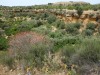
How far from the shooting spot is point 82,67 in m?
10.5

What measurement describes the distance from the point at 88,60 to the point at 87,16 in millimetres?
36464

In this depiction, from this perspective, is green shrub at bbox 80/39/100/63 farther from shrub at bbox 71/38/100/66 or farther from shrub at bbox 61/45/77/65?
shrub at bbox 61/45/77/65

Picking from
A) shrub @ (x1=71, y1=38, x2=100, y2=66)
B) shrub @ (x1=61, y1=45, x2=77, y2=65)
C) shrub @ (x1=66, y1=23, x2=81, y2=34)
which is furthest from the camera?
shrub @ (x1=66, y1=23, x2=81, y2=34)

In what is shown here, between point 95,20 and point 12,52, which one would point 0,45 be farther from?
point 95,20

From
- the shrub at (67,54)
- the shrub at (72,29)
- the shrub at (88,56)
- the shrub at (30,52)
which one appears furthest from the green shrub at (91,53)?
the shrub at (72,29)

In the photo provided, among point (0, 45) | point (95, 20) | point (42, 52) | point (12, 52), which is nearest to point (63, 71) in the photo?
point (42, 52)

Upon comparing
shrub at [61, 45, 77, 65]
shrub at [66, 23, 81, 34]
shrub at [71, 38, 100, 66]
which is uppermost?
shrub at [71, 38, 100, 66]

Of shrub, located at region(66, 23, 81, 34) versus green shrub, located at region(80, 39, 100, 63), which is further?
shrub, located at region(66, 23, 81, 34)

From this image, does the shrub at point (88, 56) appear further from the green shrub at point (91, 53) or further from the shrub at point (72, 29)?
the shrub at point (72, 29)

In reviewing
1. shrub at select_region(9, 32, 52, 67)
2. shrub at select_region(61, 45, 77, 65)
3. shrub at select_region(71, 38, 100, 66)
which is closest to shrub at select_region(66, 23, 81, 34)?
shrub at select_region(9, 32, 52, 67)

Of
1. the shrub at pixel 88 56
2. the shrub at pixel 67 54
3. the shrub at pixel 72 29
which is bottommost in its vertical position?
the shrub at pixel 72 29

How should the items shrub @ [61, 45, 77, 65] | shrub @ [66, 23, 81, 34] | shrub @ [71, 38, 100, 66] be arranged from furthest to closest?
shrub @ [66, 23, 81, 34], shrub @ [61, 45, 77, 65], shrub @ [71, 38, 100, 66]

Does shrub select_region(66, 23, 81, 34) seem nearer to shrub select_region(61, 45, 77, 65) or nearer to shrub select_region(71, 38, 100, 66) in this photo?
shrub select_region(61, 45, 77, 65)

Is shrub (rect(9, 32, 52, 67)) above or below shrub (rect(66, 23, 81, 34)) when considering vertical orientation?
above
